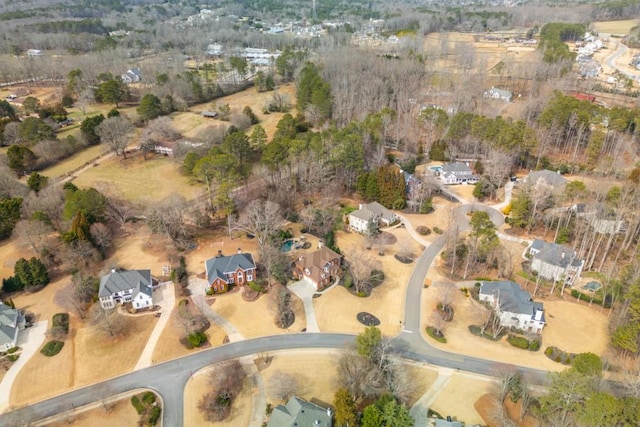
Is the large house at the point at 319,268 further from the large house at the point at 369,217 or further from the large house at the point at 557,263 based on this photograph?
the large house at the point at 557,263

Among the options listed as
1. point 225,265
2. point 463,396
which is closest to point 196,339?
point 225,265

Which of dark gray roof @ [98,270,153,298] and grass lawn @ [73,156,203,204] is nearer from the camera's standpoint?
dark gray roof @ [98,270,153,298]

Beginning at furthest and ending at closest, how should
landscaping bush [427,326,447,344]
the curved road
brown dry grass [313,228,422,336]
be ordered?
brown dry grass [313,228,422,336], landscaping bush [427,326,447,344], the curved road

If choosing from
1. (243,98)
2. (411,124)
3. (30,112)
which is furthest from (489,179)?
(30,112)

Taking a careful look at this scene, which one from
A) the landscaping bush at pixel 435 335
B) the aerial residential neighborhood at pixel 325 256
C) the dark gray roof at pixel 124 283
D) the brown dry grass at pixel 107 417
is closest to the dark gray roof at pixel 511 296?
the aerial residential neighborhood at pixel 325 256

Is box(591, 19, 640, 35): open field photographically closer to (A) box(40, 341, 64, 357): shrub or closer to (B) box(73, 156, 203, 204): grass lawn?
(B) box(73, 156, 203, 204): grass lawn

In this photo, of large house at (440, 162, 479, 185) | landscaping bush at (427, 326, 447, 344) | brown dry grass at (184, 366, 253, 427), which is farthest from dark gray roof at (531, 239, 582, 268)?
brown dry grass at (184, 366, 253, 427)
